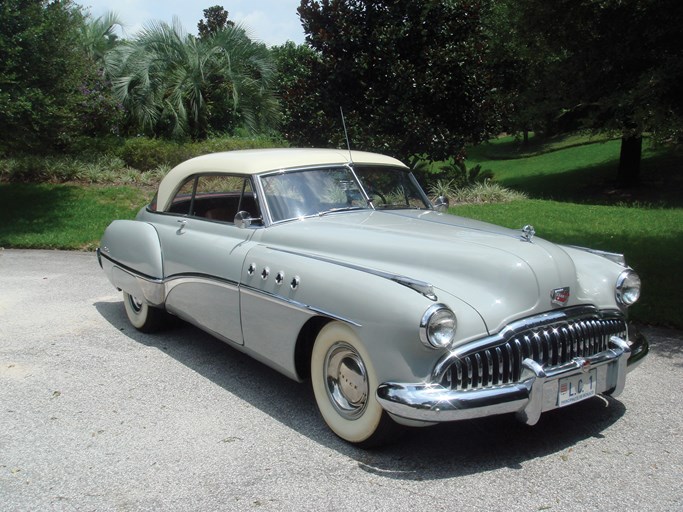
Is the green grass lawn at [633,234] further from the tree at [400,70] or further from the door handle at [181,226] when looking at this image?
the door handle at [181,226]

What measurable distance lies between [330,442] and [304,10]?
11.5 m

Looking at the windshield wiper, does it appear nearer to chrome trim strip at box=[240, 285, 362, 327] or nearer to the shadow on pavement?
chrome trim strip at box=[240, 285, 362, 327]

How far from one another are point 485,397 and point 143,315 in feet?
12.3

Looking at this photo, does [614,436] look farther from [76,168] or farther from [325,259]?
[76,168]

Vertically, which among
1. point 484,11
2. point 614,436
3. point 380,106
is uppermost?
point 484,11

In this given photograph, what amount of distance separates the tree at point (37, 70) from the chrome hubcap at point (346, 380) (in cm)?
909

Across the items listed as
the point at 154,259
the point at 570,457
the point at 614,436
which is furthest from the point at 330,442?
the point at 154,259

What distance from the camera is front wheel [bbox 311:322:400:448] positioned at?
11.9 feet

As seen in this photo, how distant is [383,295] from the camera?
357 cm

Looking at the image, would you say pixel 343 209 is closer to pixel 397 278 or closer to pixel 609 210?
pixel 397 278

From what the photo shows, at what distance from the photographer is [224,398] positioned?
4.62 m

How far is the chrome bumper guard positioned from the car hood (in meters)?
0.33

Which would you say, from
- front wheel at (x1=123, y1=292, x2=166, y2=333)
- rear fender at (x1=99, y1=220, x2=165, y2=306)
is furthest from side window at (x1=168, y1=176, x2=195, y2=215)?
front wheel at (x1=123, y1=292, x2=166, y2=333)

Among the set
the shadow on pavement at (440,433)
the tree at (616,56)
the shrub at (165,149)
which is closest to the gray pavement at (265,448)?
the shadow on pavement at (440,433)
